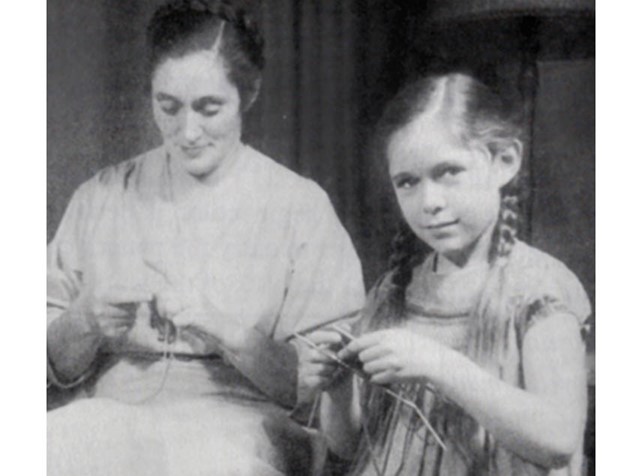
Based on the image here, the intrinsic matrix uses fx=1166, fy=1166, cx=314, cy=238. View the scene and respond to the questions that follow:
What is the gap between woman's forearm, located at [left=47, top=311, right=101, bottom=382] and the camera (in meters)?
3.06

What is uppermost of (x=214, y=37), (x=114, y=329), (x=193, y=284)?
(x=214, y=37)

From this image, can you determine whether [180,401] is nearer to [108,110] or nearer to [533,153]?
[108,110]

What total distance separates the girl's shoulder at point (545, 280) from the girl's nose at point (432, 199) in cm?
23

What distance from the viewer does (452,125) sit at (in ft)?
9.91

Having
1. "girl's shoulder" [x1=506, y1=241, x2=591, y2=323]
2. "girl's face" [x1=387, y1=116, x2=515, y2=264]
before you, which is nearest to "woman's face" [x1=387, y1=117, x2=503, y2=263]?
"girl's face" [x1=387, y1=116, x2=515, y2=264]

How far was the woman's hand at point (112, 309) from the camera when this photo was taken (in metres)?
3.05

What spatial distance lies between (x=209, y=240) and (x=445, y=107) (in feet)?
2.32

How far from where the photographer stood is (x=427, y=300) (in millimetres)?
3021

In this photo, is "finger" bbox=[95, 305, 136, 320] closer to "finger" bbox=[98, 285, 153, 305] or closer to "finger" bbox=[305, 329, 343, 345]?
"finger" bbox=[98, 285, 153, 305]

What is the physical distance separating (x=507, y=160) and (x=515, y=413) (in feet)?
2.12

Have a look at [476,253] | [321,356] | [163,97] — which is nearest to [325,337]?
[321,356]

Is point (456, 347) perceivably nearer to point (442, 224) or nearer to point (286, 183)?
point (442, 224)

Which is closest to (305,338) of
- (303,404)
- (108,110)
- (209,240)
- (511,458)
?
(303,404)

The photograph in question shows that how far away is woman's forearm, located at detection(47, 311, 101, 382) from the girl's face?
89 centimetres
